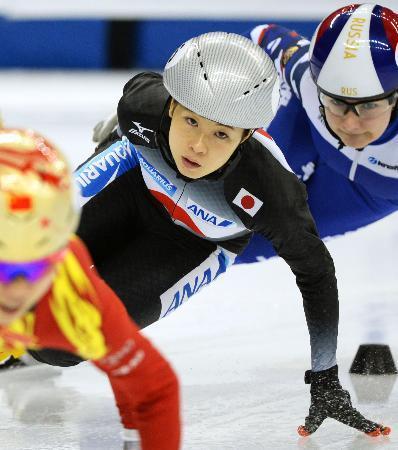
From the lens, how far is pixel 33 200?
185 centimetres

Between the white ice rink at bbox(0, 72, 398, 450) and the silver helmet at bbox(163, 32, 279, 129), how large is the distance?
920 millimetres

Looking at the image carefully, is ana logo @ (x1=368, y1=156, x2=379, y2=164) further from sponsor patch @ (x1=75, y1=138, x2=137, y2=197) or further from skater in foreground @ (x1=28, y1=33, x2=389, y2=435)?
sponsor patch @ (x1=75, y1=138, x2=137, y2=197)

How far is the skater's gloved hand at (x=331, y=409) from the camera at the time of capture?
3.24 m

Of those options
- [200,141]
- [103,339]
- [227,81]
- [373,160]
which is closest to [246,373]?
[373,160]

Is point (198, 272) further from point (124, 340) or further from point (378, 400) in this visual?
point (124, 340)

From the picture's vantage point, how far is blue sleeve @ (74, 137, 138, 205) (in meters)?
3.59

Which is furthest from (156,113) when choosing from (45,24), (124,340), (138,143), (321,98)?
(45,24)

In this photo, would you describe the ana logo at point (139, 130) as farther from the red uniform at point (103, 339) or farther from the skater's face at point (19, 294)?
the skater's face at point (19, 294)

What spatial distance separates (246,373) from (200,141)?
117cm

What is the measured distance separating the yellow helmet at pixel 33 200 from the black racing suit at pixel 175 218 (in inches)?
49.8

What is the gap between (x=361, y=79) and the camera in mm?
3668

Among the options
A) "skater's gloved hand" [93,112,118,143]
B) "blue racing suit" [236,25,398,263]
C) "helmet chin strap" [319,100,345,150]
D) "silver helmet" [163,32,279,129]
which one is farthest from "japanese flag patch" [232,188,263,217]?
"skater's gloved hand" [93,112,118,143]

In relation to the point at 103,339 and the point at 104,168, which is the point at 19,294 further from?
the point at 104,168

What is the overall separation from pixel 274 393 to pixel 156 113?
1007 millimetres
